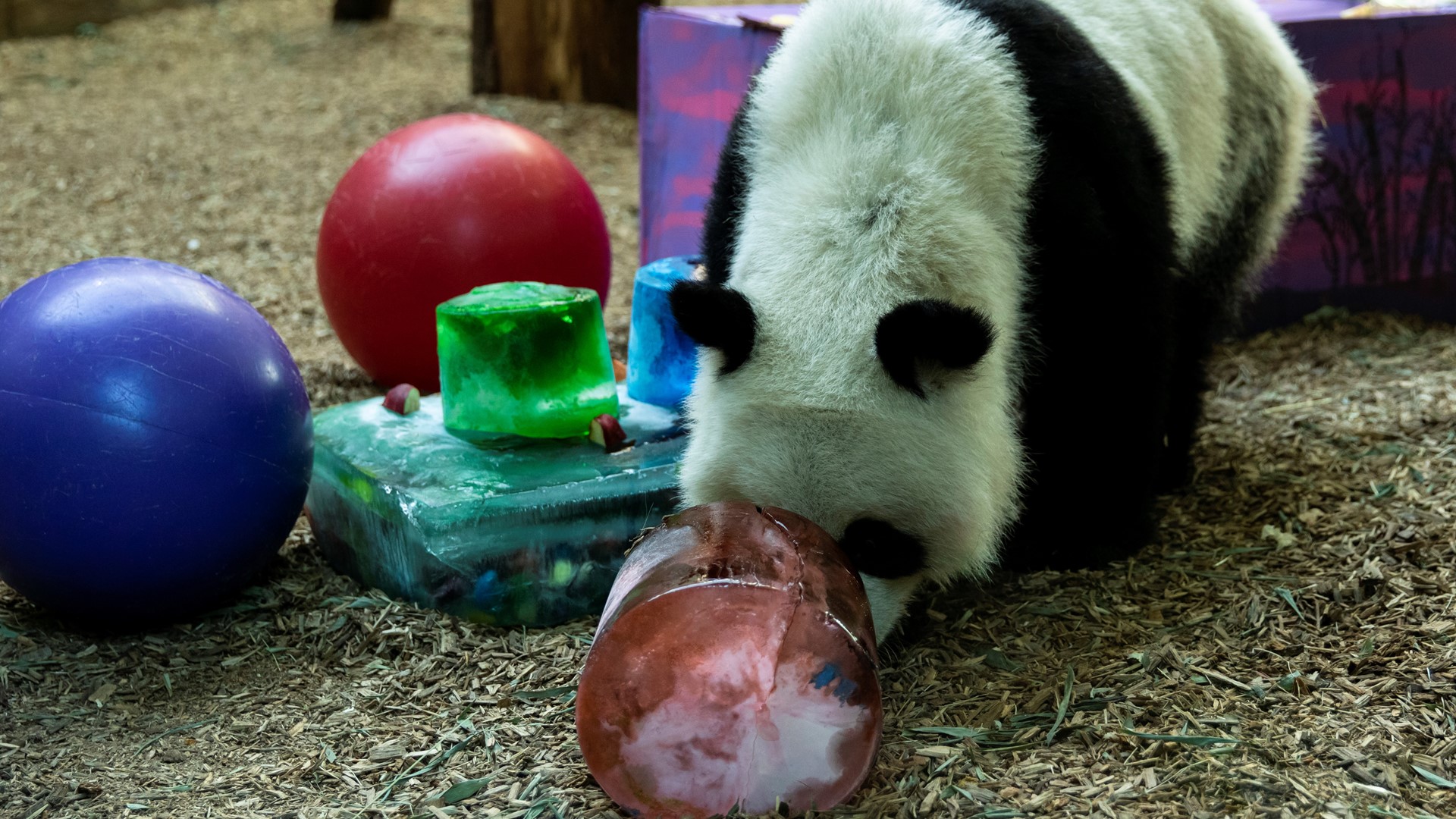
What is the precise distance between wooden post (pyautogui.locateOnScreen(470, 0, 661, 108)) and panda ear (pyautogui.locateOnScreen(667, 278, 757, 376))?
647 cm

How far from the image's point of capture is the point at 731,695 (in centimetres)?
225

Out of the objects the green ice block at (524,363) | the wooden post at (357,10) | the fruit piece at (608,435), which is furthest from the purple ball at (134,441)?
the wooden post at (357,10)

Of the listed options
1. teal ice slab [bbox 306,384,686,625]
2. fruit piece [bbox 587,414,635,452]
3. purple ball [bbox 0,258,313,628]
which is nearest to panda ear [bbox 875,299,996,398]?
teal ice slab [bbox 306,384,686,625]

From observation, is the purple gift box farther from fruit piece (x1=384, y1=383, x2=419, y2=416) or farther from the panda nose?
the panda nose

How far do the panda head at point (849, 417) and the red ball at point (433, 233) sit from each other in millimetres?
1943

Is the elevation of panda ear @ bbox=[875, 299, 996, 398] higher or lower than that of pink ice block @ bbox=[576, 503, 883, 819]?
higher

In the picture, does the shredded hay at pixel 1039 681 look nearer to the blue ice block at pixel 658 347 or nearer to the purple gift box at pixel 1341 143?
the purple gift box at pixel 1341 143

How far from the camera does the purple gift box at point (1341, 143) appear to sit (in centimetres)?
508

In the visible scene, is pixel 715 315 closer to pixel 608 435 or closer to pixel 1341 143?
pixel 608 435

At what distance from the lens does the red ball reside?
444 centimetres

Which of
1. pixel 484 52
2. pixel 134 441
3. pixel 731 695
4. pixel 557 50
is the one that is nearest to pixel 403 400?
pixel 134 441

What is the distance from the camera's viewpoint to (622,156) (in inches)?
324

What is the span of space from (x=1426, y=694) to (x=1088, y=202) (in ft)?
4.35

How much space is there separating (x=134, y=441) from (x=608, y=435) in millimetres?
1185
